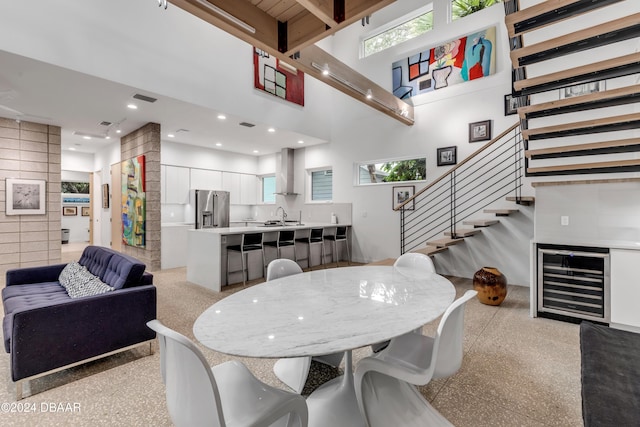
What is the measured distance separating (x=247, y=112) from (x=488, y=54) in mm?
4395

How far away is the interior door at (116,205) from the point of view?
6.96 metres

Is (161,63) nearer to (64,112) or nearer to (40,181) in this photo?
(64,112)

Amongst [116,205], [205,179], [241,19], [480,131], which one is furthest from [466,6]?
[116,205]

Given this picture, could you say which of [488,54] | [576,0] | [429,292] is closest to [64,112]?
[429,292]

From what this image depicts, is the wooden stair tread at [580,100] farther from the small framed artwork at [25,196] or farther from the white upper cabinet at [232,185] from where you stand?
the small framed artwork at [25,196]

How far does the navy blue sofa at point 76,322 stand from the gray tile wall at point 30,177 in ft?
11.3

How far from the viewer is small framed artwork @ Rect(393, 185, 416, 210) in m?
5.93

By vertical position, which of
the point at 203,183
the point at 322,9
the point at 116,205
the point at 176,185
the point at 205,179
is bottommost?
the point at 116,205

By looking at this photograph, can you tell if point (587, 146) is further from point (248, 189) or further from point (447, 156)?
point (248, 189)

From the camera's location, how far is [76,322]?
7.04ft

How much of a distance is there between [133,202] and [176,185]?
111 centimetres

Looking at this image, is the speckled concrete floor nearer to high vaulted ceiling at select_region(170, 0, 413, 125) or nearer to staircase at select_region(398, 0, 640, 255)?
staircase at select_region(398, 0, 640, 255)

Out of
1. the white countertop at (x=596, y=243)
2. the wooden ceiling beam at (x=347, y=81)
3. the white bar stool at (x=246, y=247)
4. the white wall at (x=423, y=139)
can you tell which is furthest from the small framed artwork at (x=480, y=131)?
the white bar stool at (x=246, y=247)

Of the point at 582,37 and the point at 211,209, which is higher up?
the point at 582,37
